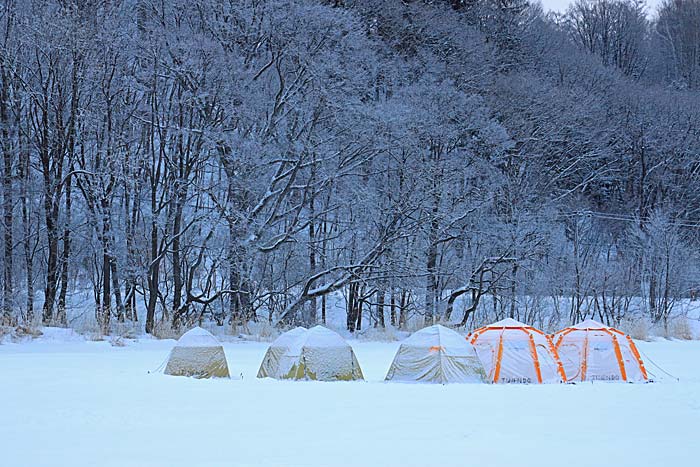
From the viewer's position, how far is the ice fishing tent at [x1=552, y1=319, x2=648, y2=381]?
16.6 metres

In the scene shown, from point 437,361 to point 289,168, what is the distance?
13.3 m

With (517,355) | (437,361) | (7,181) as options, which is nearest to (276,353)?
(437,361)

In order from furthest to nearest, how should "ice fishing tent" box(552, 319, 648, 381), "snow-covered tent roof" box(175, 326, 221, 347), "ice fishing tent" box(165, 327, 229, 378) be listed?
"ice fishing tent" box(552, 319, 648, 381), "snow-covered tent roof" box(175, 326, 221, 347), "ice fishing tent" box(165, 327, 229, 378)

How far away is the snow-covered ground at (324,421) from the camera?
822cm

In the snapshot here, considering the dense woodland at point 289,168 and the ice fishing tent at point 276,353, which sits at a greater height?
the dense woodland at point 289,168

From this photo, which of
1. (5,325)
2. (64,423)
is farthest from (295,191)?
(64,423)

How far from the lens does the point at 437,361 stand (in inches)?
579

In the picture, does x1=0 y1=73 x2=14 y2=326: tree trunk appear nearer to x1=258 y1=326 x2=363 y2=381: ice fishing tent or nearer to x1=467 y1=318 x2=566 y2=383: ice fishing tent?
x1=258 y1=326 x2=363 y2=381: ice fishing tent

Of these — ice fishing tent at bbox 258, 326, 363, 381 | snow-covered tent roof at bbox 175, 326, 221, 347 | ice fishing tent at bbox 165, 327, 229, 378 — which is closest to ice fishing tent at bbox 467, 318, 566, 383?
ice fishing tent at bbox 258, 326, 363, 381

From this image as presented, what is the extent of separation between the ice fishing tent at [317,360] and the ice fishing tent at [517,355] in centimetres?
259

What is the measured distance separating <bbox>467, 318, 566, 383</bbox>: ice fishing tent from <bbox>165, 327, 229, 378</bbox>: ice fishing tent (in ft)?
15.8

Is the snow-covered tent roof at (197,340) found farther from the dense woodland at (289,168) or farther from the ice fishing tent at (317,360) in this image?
the dense woodland at (289,168)

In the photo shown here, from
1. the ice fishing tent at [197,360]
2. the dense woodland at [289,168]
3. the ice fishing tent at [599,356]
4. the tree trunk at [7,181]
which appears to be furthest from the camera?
the dense woodland at [289,168]

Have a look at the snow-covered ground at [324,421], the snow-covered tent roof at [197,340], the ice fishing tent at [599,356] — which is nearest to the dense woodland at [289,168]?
the snow-covered tent roof at [197,340]
